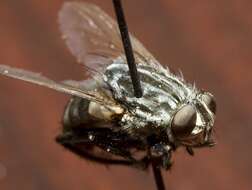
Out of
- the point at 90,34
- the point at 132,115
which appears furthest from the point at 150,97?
the point at 90,34

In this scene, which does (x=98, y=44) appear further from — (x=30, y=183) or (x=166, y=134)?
(x=30, y=183)

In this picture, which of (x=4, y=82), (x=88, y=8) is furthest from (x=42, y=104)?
(x=88, y=8)

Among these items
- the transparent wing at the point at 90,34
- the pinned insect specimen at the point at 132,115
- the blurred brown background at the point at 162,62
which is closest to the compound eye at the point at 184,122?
the pinned insect specimen at the point at 132,115

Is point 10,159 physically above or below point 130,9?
below

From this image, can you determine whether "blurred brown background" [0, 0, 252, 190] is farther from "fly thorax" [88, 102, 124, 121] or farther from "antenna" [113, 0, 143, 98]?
"antenna" [113, 0, 143, 98]

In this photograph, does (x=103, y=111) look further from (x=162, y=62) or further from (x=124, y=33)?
(x=162, y=62)

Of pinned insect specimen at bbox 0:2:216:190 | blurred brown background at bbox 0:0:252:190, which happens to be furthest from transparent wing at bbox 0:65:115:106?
blurred brown background at bbox 0:0:252:190
